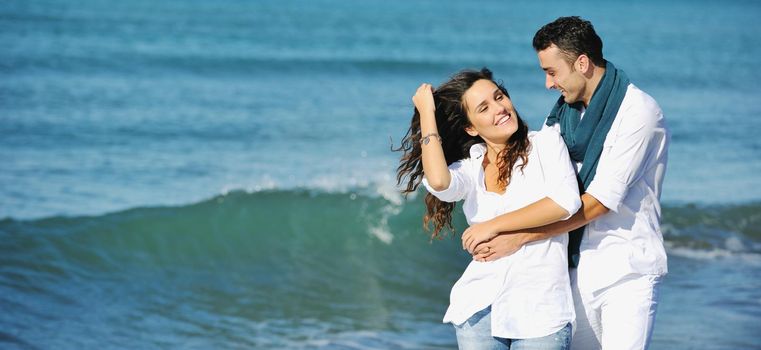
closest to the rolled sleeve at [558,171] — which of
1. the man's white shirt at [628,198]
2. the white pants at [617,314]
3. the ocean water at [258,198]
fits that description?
the man's white shirt at [628,198]

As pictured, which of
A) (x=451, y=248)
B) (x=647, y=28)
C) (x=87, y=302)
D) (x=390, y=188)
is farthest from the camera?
(x=647, y=28)

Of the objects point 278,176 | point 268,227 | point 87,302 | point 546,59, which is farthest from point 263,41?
point 546,59

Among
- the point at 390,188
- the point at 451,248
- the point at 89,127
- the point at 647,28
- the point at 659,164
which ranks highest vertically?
the point at 647,28

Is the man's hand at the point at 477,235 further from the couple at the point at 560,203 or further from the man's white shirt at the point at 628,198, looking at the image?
the man's white shirt at the point at 628,198

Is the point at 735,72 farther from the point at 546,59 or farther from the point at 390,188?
the point at 546,59

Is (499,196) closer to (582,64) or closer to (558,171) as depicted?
(558,171)

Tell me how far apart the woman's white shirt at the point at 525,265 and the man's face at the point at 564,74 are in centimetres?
17

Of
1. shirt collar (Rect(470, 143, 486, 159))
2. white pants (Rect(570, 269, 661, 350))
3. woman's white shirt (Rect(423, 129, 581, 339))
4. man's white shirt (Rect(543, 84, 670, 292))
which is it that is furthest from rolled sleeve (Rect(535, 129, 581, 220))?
white pants (Rect(570, 269, 661, 350))

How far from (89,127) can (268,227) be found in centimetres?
539

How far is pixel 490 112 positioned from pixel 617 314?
0.87 meters

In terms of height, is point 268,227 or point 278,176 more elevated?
point 278,176

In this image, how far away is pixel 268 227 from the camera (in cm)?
1023

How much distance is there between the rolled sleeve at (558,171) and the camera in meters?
3.30

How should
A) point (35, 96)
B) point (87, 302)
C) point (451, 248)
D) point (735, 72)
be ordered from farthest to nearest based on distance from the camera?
point (735, 72) → point (35, 96) → point (451, 248) → point (87, 302)
